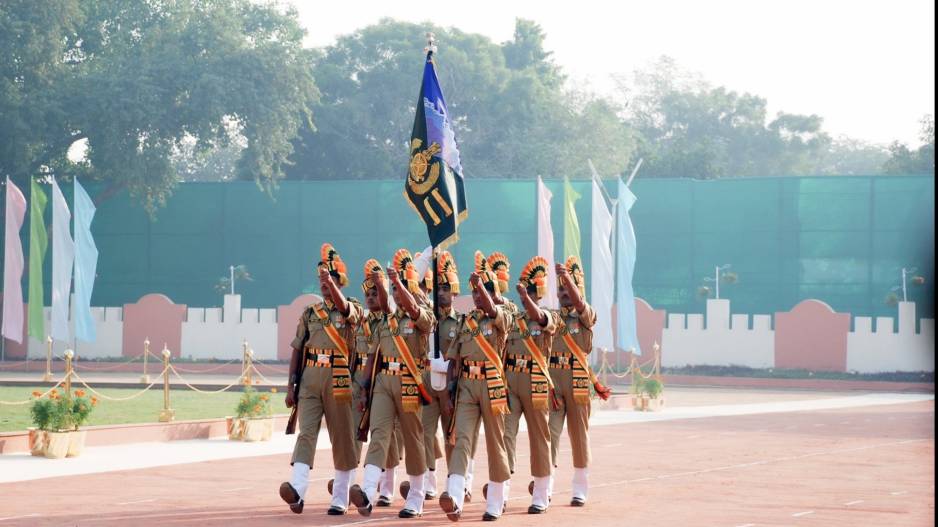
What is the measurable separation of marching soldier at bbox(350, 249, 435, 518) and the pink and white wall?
3149 centimetres

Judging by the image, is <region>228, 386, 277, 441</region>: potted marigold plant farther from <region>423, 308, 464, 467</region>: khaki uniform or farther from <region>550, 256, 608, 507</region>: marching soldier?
<region>550, 256, 608, 507</region>: marching soldier

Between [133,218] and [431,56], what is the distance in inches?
1691

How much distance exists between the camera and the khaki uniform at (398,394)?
11.7m

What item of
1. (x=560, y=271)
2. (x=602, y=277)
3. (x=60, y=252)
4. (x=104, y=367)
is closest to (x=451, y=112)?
(x=104, y=367)

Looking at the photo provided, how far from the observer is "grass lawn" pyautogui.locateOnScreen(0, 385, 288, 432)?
2191cm

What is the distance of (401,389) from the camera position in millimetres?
11680

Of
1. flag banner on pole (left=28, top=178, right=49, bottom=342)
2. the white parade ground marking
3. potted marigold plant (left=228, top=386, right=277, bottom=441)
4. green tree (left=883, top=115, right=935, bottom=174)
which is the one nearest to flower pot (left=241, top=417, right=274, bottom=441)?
potted marigold plant (left=228, top=386, right=277, bottom=441)

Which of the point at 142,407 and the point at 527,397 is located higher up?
the point at 527,397

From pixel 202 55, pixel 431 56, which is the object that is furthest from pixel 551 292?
pixel 202 55

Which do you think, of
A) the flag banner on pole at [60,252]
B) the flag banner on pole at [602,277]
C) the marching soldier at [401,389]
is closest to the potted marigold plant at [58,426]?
the marching soldier at [401,389]

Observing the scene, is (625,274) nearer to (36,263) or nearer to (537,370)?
(36,263)

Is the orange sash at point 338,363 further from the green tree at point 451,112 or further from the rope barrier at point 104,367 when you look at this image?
the green tree at point 451,112

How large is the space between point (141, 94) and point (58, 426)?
3399cm

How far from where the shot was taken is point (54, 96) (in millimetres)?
49438
